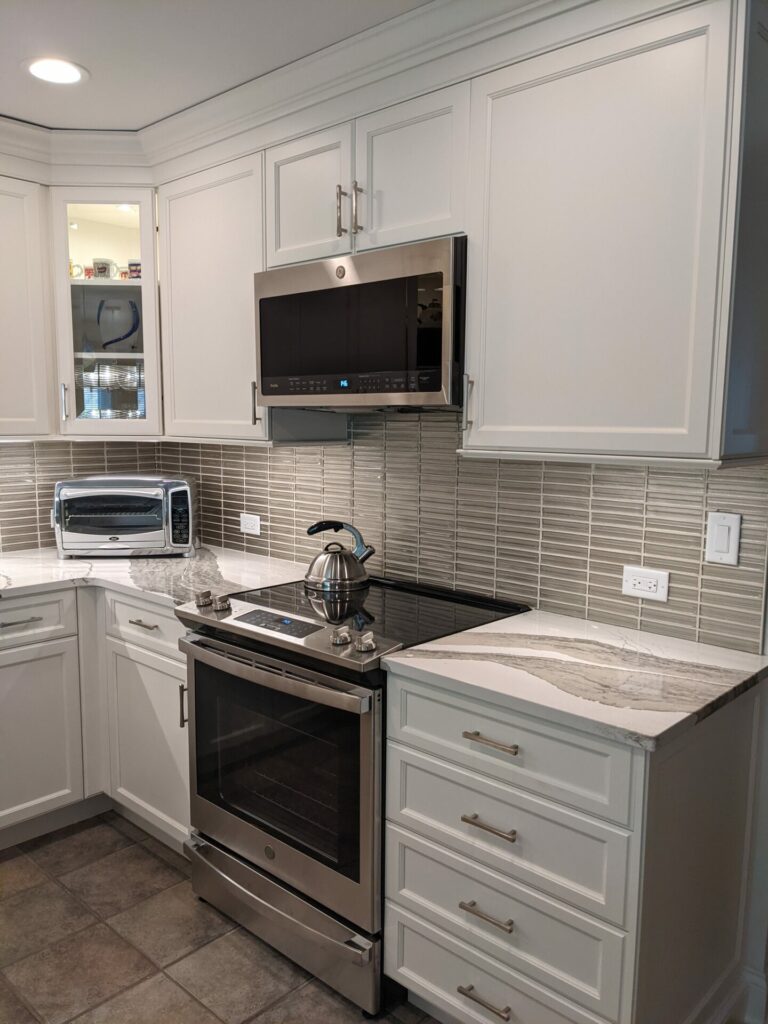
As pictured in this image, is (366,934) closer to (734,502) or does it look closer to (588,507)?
(588,507)

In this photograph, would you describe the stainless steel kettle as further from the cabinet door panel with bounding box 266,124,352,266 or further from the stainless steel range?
the cabinet door panel with bounding box 266,124,352,266

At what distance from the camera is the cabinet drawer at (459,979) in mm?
1525

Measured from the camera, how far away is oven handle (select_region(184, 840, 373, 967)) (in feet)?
5.85

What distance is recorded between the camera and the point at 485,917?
1578 mm

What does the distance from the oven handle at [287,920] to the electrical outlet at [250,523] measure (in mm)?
1139

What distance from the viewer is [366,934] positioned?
5.91 ft

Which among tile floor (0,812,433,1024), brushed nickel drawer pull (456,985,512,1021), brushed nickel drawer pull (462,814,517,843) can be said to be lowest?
tile floor (0,812,433,1024)

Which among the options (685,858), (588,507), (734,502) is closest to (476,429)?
(588,507)

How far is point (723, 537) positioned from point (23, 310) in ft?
7.73

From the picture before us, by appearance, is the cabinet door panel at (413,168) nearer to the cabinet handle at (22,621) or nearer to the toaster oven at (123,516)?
the toaster oven at (123,516)

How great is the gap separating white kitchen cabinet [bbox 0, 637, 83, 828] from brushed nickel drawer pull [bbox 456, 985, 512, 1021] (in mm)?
1540

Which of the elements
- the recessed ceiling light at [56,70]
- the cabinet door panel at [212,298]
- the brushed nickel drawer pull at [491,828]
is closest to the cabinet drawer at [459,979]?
the brushed nickel drawer pull at [491,828]

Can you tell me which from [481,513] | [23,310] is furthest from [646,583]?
[23,310]

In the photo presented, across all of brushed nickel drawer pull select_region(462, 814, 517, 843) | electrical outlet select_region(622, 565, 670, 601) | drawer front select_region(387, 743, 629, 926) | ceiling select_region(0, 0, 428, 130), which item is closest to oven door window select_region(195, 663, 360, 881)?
drawer front select_region(387, 743, 629, 926)
